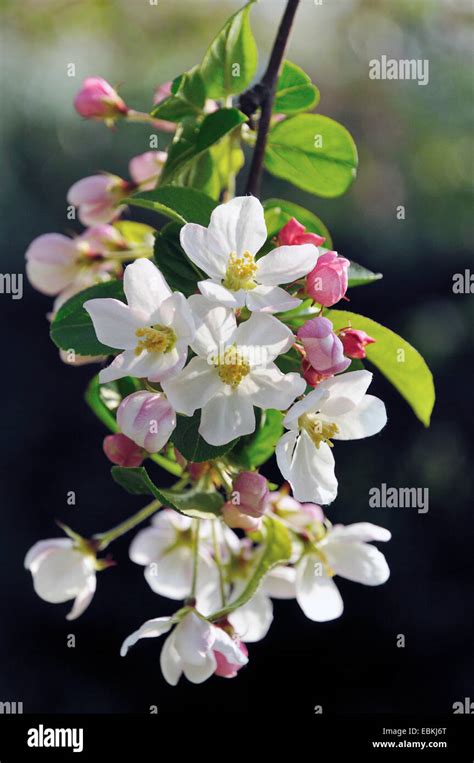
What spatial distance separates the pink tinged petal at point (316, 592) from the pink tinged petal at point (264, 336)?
13.2 inches

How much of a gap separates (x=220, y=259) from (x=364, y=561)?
37 centimetres

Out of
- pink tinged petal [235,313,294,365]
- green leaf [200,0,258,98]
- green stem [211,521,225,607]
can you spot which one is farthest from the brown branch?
green stem [211,521,225,607]

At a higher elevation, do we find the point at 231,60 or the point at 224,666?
the point at 231,60

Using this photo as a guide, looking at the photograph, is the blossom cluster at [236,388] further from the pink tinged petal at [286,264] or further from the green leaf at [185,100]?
the green leaf at [185,100]

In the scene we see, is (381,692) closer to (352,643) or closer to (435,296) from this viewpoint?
(352,643)

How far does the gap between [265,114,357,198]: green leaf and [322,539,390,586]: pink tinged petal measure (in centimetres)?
34

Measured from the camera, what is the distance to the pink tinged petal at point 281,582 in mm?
925

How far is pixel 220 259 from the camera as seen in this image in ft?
2.17

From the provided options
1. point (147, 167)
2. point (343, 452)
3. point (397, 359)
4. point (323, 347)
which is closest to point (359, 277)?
point (397, 359)

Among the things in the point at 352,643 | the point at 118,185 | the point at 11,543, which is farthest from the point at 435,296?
the point at 118,185

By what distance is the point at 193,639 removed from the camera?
770 millimetres

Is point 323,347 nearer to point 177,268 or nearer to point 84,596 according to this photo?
point 177,268

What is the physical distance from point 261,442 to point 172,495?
93 mm

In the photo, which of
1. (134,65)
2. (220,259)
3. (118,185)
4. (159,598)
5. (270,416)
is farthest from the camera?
(134,65)
